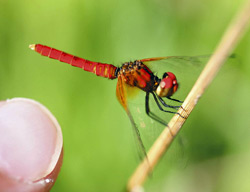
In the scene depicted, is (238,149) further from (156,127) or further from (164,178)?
(156,127)

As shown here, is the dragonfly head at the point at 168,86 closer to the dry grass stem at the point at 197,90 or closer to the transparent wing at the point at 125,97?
the transparent wing at the point at 125,97

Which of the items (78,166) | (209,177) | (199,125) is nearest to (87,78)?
(78,166)

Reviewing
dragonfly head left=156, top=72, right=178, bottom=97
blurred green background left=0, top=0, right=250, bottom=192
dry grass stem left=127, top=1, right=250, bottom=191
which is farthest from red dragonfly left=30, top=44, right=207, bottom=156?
dry grass stem left=127, top=1, right=250, bottom=191

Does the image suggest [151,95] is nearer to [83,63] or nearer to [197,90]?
[83,63]

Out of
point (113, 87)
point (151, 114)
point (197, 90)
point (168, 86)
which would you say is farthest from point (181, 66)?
point (197, 90)

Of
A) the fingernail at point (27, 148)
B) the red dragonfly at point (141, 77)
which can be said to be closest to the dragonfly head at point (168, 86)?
the red dragonfly at point (141, 77)
